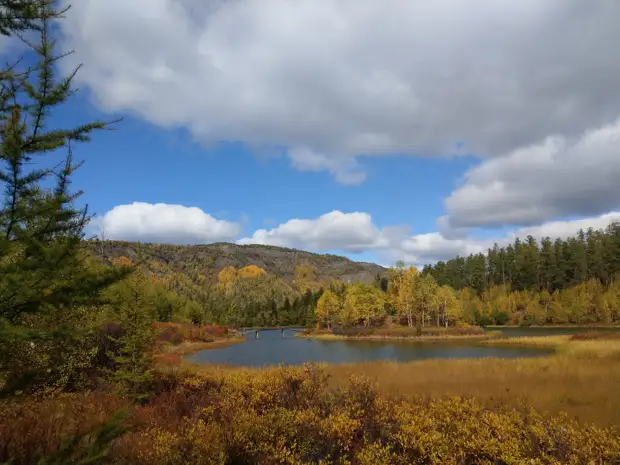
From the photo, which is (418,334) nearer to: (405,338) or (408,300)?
(405,338)

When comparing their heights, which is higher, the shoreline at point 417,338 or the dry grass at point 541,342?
the dry grass at point 541,342

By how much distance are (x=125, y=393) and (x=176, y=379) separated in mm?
1994

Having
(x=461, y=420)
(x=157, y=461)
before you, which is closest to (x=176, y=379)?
(x=157, y=461)

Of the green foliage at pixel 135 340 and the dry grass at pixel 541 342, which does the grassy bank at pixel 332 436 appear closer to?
the green foliage at pixel 135 340

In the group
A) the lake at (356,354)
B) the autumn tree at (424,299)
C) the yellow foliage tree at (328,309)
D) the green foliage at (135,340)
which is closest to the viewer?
the green foliage at (135,340)

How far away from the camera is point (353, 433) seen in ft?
24.7

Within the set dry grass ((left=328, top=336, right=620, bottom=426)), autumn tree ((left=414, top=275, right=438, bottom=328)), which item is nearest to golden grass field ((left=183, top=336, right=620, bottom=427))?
dry grass ((left=328, top=336, right=620, bottom=426))

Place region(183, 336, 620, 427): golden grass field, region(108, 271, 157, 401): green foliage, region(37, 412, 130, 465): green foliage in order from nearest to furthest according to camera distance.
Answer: region(37, 412, 130, 465): green foliage < region(183, 336, 620, 427): golden grass field < region(108, 271, 157, 401): green foliage

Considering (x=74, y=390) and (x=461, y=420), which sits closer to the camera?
(x=461, y=420)

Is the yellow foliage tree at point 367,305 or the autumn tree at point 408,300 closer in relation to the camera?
the autumn tree at point 408,300

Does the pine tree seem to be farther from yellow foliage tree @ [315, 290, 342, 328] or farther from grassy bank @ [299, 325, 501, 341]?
yellow foliage tree @ [315, 290, 342, 328]

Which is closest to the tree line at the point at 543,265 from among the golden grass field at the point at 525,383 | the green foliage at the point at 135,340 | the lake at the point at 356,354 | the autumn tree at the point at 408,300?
the autumn tree at the point at 408,300

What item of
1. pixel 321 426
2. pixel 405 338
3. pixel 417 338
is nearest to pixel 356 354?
pixel 417 338

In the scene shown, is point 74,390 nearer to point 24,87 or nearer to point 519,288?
point 24,87
